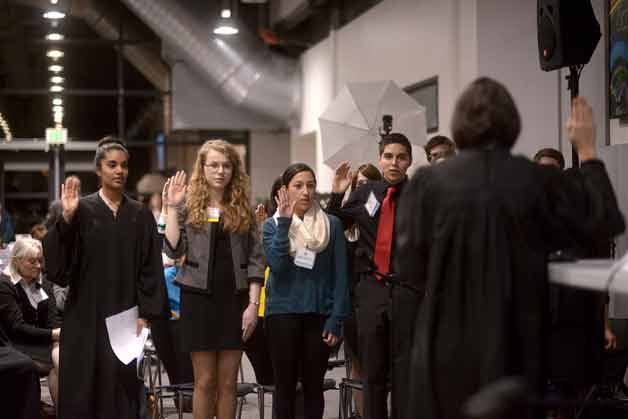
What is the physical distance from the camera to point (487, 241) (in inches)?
113

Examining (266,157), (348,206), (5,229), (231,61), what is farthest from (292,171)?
(266,157)

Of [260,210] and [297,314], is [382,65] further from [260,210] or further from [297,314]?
[297,314]

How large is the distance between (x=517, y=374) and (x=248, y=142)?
13.6m

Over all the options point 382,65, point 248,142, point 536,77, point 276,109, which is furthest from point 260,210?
point 248,142

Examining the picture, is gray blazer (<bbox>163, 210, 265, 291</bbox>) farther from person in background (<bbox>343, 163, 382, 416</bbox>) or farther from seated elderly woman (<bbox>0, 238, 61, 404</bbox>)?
seated elderly woman (<bbox>0, 238, 61, 404</bbox>)

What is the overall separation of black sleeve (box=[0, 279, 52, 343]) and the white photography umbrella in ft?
7.57

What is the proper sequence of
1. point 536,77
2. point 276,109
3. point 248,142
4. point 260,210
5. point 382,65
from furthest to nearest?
point 248,142 → point 276,109 → point 382,65 → point 536,77 → point 260,210

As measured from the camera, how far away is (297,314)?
16.1 feet

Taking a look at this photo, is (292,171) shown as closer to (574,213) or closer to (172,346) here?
(172,346)

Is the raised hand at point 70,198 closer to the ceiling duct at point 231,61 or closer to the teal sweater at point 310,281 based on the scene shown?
the teal sweater at point 310,281

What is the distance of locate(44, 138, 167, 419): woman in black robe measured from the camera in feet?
16.1

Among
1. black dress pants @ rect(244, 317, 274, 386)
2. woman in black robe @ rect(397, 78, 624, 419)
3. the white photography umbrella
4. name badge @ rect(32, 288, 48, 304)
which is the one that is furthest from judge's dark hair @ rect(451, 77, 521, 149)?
the white photography umbrella

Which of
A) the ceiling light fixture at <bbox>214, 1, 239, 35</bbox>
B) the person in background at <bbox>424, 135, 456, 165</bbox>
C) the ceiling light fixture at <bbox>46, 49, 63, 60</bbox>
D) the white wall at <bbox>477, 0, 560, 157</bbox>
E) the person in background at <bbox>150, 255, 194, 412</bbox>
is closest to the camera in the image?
the person in background at <bbox>424, 135, 456, 165</bbox>

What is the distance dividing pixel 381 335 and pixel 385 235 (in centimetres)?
46
